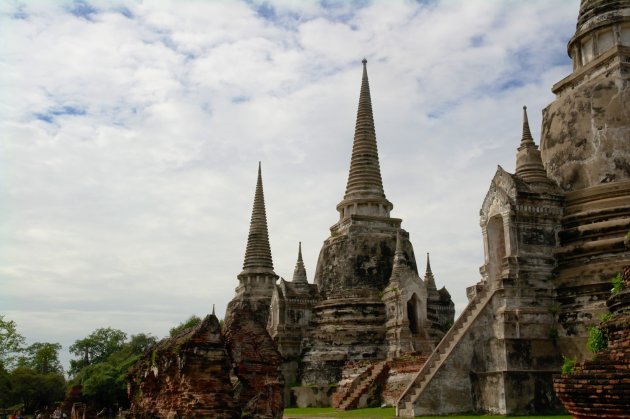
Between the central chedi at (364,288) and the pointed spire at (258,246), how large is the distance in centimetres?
836

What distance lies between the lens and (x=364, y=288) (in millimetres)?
30547

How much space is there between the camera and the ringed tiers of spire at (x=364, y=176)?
33.0 m

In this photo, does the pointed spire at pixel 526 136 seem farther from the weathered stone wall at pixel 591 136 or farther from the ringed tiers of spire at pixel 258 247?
the ringed tiers of spire at pixel 258 247

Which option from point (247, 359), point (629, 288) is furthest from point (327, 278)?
point (629, 288)

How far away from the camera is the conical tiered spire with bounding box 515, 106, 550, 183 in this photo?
20.7 metres

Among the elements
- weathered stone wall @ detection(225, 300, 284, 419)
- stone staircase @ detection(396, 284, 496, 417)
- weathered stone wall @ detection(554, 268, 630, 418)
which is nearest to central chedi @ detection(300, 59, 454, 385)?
stone staircase @ detection(396, 284, 496, 417)

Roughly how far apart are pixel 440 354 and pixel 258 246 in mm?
23563

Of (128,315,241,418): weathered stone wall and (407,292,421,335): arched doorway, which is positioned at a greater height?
(407,292,421,335): arched doorway

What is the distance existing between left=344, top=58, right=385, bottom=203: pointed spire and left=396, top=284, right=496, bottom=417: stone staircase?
13485 mm

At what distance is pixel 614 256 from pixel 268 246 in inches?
1041

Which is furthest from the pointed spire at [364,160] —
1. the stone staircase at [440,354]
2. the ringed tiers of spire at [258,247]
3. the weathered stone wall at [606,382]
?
the weathered stone wall at [606,382]

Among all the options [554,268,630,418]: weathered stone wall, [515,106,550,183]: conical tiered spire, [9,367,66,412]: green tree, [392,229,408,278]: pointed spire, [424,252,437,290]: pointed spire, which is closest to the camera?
[554,268,630,418]: weathered stone wall

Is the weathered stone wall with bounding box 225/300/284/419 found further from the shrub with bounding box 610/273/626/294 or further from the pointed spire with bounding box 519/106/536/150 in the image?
the pointed spire with bounding box 519/106/536/150

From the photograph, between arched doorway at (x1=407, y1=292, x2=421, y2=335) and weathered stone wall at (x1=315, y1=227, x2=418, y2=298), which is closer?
arched doorway at (x1=407, y1=292, x2=421, y2=335)
